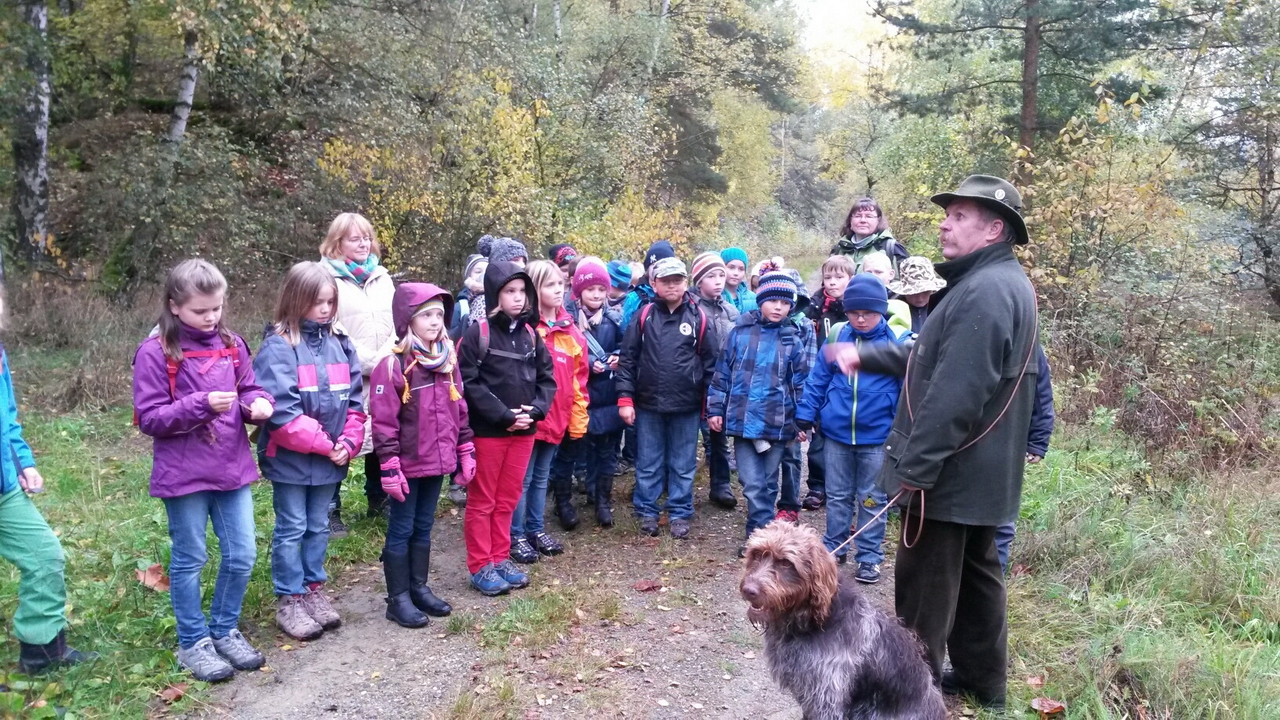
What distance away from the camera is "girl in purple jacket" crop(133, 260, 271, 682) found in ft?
12.6

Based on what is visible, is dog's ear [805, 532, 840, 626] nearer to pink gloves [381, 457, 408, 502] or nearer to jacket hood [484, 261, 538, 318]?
pink gloves [381, 457, 408, 502]

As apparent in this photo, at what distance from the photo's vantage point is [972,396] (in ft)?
11.3

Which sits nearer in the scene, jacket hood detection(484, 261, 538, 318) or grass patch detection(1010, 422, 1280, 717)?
grass patch detection(1010, 422, 1280, 717)

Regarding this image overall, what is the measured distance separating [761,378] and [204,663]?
3850 millimetres

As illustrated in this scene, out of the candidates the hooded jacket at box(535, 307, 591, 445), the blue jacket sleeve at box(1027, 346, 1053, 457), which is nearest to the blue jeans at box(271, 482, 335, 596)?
the hooded jacket at box(535, 307, 591, 445)

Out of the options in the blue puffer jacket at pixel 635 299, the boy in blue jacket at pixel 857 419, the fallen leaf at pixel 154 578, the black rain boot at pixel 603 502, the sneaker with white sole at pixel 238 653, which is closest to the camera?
the sneaker with white sole at pixel 238 653

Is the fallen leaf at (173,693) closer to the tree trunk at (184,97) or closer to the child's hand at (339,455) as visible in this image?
the child's hand at (339,455)

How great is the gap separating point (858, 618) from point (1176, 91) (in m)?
15.3

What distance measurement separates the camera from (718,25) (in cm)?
2755

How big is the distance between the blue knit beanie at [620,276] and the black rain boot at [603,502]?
196 cm

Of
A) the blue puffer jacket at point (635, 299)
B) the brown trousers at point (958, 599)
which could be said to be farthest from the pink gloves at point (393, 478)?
the blue puffer jacket at point (635, 299)

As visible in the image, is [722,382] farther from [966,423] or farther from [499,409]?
[966,423]

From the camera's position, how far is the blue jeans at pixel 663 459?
6.53 metres

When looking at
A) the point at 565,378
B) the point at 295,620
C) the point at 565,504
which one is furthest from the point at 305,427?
the point at 565,504
